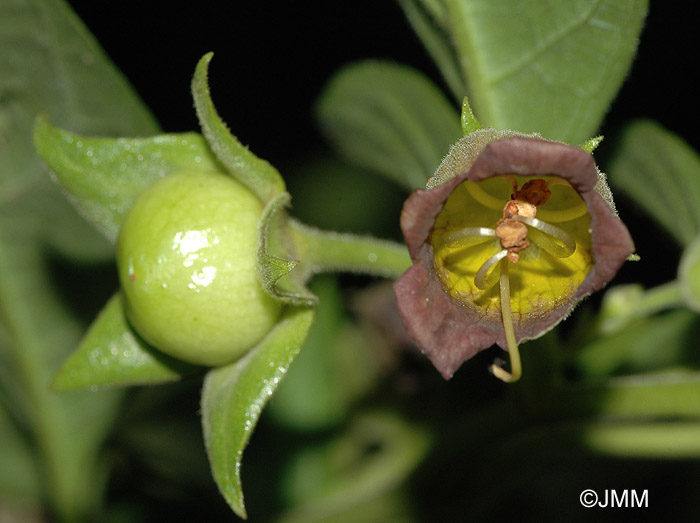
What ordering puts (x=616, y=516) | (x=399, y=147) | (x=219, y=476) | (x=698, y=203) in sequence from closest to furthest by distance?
(x=219, y=476) < (x=698, y=203) < (x=399, y=147) < (x=616, y=516)

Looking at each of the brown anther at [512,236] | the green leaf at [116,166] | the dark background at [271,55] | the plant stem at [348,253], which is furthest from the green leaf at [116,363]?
the dark background at [271,55]

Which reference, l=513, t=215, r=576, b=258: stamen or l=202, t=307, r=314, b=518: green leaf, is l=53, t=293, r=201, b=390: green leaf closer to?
l=202, t=307, r=314, b=518: green leaf

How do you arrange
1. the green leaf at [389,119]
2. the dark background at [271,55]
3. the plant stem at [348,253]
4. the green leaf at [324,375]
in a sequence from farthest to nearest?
the green leaf at [324,375], the dark background at [271,55], the green leaf at [389,119], the plant stem at [348,253]

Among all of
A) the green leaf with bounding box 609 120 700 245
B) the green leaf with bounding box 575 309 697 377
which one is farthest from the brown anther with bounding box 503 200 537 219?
the green leaf with bounding box 575 309 697 377

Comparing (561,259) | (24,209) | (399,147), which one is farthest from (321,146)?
(561,259)

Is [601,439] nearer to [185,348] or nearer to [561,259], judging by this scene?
[561,259]

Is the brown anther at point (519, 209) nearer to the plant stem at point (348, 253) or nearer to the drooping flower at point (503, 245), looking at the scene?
the drooping flower at point (503, 245)
